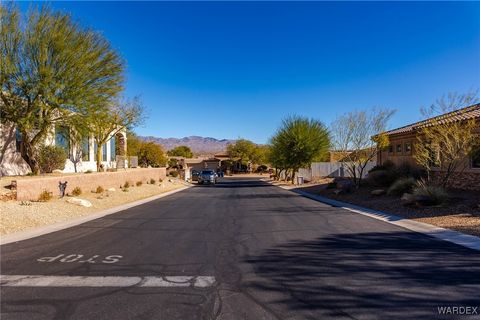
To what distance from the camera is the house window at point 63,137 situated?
27244 mm

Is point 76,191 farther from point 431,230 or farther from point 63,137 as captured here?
point 431,230

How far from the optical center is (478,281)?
246 inches

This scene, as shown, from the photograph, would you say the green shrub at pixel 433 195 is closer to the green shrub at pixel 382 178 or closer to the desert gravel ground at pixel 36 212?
the green shrub at pixel 382 178

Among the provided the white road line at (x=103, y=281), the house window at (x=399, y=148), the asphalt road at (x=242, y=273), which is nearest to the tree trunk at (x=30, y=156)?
the asphalt road at (x=242, y=273)

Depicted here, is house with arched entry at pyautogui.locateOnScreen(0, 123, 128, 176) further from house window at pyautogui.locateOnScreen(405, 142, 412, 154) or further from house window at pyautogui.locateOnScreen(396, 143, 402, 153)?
house window at pyautogui.locateOnScreen(396, 143, 402, 153)

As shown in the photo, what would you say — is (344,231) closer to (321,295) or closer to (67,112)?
→ (321,295)

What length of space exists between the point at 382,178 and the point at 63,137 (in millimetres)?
22101

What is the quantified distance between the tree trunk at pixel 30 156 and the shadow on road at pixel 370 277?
2069 cm

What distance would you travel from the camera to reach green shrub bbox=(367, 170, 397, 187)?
24.5 metres

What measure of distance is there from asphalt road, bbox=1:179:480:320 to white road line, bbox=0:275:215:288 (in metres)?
0.03

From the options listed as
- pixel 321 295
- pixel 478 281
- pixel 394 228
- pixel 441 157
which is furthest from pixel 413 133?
pixel 321 295

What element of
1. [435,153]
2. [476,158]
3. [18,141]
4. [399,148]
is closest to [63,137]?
[18,141]

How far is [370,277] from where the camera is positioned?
6516mm

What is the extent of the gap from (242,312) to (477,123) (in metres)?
18.2
